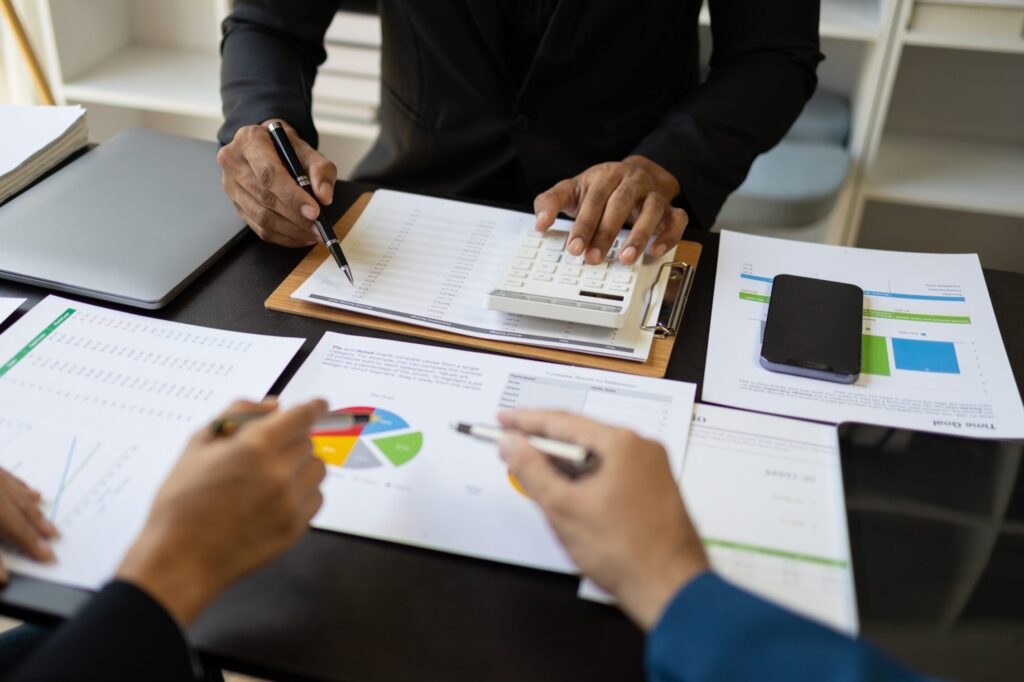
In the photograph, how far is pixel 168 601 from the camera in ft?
1.84

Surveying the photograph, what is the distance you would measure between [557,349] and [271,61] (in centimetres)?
65

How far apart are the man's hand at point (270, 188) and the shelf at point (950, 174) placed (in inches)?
57.9

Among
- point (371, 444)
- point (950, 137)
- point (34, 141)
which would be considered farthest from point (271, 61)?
point (950, 137)

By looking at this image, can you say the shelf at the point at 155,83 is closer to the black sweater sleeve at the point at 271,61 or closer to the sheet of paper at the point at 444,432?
the black sweater sleeve at the point at 271,61

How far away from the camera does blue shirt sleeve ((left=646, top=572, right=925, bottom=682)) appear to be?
21.0 inches

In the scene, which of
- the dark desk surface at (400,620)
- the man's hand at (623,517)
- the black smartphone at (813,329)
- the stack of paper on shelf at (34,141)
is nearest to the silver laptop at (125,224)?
the stack of paper on shelf at (34,141)

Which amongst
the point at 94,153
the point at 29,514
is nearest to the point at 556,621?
the point at 29,514

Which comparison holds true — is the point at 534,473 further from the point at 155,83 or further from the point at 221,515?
the point at 155,83

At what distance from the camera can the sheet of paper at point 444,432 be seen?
2.20 ft

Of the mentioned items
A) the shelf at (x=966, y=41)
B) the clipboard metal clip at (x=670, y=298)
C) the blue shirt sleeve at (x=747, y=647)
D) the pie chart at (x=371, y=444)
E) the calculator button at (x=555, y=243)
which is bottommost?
the shelf at (x=966, y=41)

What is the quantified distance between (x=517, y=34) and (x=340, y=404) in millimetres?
692

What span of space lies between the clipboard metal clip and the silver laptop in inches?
18.3

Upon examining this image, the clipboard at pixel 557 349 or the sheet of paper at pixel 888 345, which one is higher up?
the clipboard at pixel 557 349

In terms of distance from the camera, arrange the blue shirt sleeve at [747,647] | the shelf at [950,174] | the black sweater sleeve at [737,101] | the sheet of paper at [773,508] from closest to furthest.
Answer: the blue shirt sleeve at [747,647]
the sheet of paper at [773,508]
the black sweater sleeve at [737,101]
the shelf at [950,174]
